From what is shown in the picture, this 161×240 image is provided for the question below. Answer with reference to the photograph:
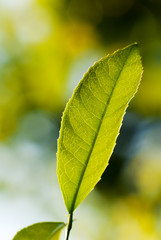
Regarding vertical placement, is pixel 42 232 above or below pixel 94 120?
below

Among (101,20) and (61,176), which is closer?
(61,176)

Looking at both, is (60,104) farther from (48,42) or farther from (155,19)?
(155,19)

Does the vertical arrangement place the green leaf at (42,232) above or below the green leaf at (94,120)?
below

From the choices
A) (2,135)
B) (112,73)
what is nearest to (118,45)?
(2,135)

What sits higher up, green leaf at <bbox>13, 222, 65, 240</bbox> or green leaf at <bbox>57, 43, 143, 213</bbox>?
green leaf at <bbox>57, 43, 143, 213</bbox>
